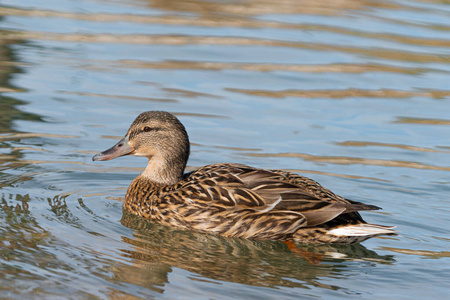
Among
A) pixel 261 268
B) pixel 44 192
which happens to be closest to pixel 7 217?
pixel 44 192

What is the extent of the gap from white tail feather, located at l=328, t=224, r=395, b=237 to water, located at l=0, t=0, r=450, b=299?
23 centimetres

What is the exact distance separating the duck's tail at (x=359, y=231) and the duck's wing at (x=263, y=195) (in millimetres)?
194

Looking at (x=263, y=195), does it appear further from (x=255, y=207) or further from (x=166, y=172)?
(x=166, y=172)

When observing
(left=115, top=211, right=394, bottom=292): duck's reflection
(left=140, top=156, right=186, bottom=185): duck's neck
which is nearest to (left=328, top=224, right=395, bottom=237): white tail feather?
(left=115, top=211, right=394, bottom=292): duck's reflection

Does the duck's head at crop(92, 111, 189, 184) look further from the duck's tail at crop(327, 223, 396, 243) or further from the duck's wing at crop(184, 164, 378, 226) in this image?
the duck's tail at crop(327, 223, 396, 243)

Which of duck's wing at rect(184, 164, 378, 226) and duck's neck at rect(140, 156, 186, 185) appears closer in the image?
duck's wing at rect(184, 164, 378, 226)

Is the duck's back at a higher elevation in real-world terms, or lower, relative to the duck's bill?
lower

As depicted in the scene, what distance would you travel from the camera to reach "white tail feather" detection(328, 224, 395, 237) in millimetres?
7758

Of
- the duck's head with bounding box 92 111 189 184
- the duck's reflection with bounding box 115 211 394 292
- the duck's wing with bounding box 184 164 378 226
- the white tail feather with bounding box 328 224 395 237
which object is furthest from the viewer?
the duck's head with bounding box 92 111 189 184

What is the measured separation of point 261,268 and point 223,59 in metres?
8.79

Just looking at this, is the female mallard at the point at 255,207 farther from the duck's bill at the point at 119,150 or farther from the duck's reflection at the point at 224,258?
the duck's bill at the point at 119,150

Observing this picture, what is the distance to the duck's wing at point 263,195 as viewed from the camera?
316 inches

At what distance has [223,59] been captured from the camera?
51.8 ft

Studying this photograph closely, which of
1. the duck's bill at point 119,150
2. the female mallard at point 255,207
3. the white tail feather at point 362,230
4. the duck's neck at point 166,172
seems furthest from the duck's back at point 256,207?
the duck's bill at point 119,150
